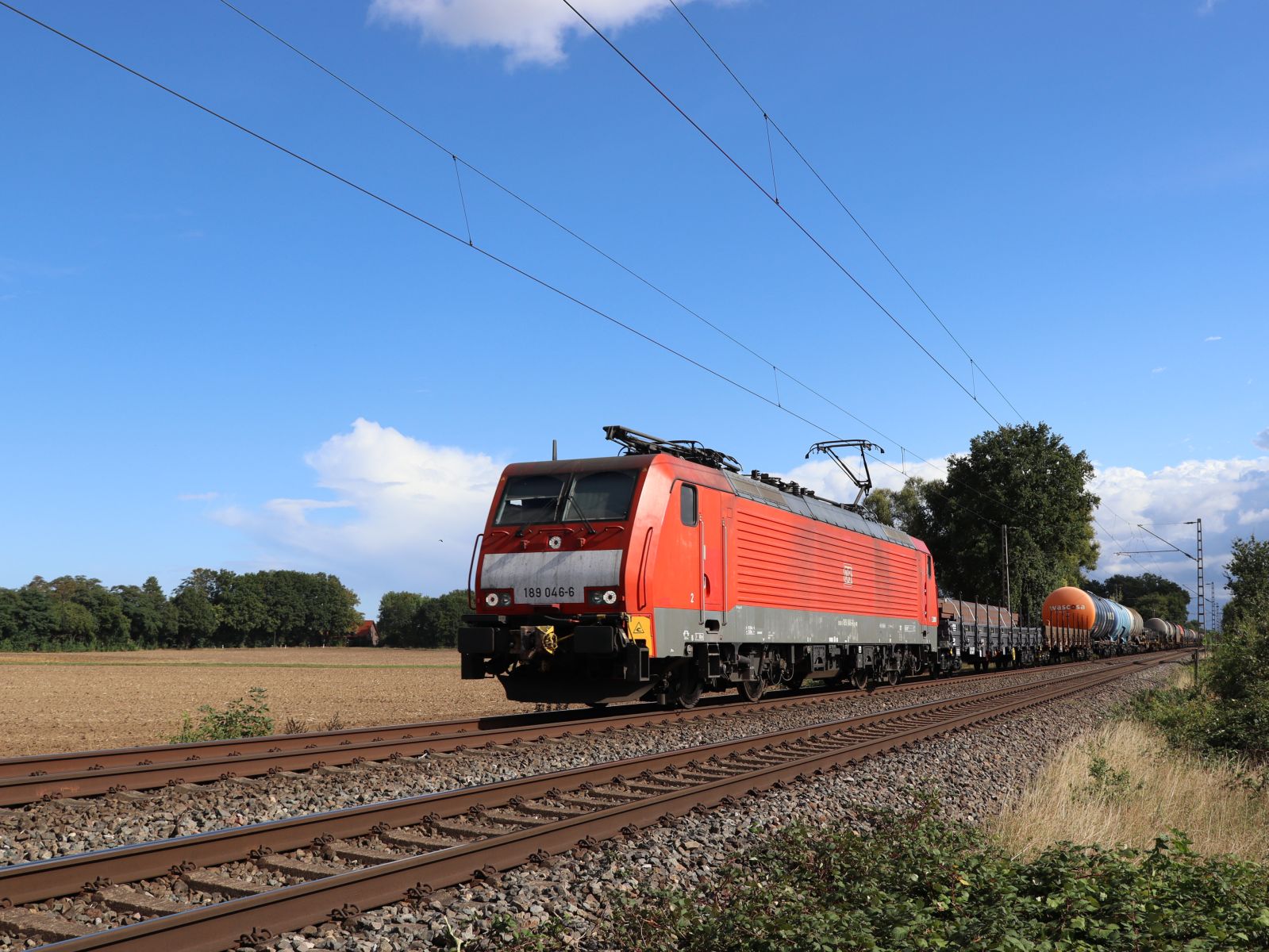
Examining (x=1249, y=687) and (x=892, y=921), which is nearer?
(x=892, y=921)

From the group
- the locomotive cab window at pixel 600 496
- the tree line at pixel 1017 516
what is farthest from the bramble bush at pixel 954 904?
the tree line at pixel 1017 516

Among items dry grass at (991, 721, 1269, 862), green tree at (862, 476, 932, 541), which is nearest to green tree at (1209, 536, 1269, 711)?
dry grass at (991, 721, 1269, 862)

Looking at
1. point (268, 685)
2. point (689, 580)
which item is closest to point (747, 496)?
point (689, 580)

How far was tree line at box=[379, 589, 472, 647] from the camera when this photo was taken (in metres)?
117

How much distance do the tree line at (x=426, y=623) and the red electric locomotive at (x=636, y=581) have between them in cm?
9613

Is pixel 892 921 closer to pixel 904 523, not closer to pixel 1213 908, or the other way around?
pixel 1213 908

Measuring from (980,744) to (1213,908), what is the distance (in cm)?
855

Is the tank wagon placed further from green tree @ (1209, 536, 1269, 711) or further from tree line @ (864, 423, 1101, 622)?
green tree @ (1209, 536, 1269, 711)

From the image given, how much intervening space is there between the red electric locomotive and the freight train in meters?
0.02

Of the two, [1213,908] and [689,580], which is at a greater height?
[689,580]

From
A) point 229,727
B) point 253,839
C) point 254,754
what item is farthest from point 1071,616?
point 253,839

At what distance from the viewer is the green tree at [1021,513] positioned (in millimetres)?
63031

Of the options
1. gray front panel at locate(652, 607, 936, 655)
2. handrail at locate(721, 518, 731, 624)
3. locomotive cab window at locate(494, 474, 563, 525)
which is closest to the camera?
gray front panel at locate(652, 607, 936, 655)

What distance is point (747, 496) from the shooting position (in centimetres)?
1738
